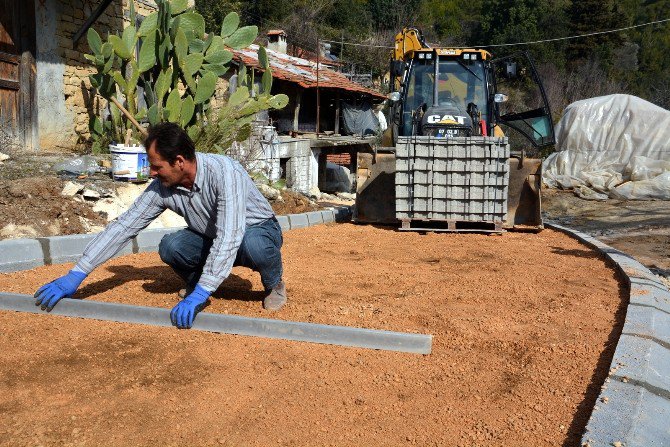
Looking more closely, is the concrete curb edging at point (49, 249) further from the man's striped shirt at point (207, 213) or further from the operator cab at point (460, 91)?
the operator cab at point (460, 91)

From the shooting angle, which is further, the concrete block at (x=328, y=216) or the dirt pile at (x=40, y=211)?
the concrete block at (x=328, y=216)

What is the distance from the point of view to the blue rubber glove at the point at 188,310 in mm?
3439

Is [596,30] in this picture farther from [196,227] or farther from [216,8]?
[196,227]

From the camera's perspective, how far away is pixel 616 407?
271 centimetres

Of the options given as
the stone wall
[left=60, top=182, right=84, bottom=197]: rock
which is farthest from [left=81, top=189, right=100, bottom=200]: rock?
the stone wall

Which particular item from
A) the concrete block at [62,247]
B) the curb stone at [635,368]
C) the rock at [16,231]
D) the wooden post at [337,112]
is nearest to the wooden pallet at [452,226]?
the curb stone at [635,368]

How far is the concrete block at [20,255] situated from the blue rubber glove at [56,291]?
1.36m

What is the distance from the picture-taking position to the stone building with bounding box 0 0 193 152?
976 centimetres

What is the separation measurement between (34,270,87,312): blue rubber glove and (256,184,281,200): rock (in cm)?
574

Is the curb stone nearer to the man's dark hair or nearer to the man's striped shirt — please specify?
the man's striped shirt

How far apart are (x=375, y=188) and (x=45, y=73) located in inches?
217

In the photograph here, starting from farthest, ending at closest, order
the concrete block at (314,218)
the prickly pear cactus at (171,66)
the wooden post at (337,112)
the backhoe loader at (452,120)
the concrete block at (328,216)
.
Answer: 1. the wooden post at (337,112)
2. the concrete block at (328,216)
3. the backhoe loader at (452,120)
4. the concrete block at (314,218)
5. the prickly pear cactus at (171,66)

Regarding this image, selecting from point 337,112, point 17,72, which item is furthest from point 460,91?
point 337,112

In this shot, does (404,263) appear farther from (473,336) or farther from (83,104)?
(83,104)
